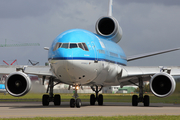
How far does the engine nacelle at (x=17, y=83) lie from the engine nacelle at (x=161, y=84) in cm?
766

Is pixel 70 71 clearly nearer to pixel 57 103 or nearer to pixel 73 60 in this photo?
pixel 73 60

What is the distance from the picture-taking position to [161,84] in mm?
20938

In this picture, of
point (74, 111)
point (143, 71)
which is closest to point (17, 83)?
point (74, 111)

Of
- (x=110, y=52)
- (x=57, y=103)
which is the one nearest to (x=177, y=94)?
(x=110, y=52)

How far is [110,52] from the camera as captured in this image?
915 inches

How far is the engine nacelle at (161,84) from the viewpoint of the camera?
20.7 m

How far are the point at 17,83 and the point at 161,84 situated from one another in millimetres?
8815

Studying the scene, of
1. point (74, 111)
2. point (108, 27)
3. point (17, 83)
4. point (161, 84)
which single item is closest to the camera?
point (74, 111)

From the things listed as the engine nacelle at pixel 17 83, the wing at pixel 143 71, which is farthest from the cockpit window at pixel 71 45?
the wing at pixel 143 71

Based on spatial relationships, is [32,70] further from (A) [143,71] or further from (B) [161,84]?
(B) [161,84]

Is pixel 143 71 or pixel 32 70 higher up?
pixel 143 71

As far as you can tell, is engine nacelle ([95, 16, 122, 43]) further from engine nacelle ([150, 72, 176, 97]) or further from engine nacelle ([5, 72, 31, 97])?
engine nacelle ([5, 72, 31, 97])

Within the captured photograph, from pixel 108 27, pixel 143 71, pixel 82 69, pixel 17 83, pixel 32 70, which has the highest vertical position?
pixel 108 27

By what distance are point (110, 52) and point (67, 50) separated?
17.9ft
